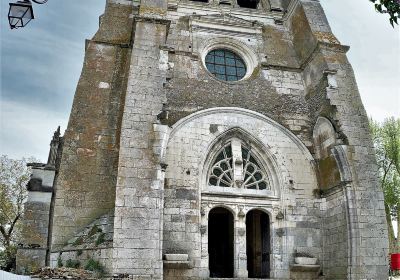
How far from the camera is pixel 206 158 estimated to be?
11539 mm

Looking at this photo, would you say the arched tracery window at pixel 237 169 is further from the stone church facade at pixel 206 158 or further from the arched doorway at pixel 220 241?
the arched doorway at pixel 220 241

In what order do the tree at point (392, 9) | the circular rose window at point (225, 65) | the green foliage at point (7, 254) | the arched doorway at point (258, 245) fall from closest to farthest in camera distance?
the tree at point (392, 9) < the arched doorway at point (258, 245) < the circular rose window at point (225, 65) < the green foliage at point (7, 254)

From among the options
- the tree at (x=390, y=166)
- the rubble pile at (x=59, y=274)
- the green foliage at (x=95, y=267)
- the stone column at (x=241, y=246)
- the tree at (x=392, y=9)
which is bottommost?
the rubble pile at (x=59, y=274)

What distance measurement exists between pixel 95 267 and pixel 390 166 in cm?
1792

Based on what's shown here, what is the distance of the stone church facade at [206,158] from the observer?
9.73 metres

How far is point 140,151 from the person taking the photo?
32.0ft

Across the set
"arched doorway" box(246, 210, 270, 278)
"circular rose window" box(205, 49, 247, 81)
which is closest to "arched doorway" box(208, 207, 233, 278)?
"arched doorway" box(246, 210, 270, 278)

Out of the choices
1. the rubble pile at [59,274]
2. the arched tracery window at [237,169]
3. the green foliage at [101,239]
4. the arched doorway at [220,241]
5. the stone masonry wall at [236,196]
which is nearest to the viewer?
the rubble pile at [59,274]

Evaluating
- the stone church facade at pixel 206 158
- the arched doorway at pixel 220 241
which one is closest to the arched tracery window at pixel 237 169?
the stone church facade at pixel 206 158

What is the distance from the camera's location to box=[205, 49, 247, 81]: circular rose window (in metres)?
13.5

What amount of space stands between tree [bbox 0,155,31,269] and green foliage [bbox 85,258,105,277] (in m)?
14.6

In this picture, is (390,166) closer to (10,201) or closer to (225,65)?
(225,65)

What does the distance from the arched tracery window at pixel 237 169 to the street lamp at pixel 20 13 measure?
290 inches

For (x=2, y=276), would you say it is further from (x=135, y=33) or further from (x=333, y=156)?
(x=333, y=156)
